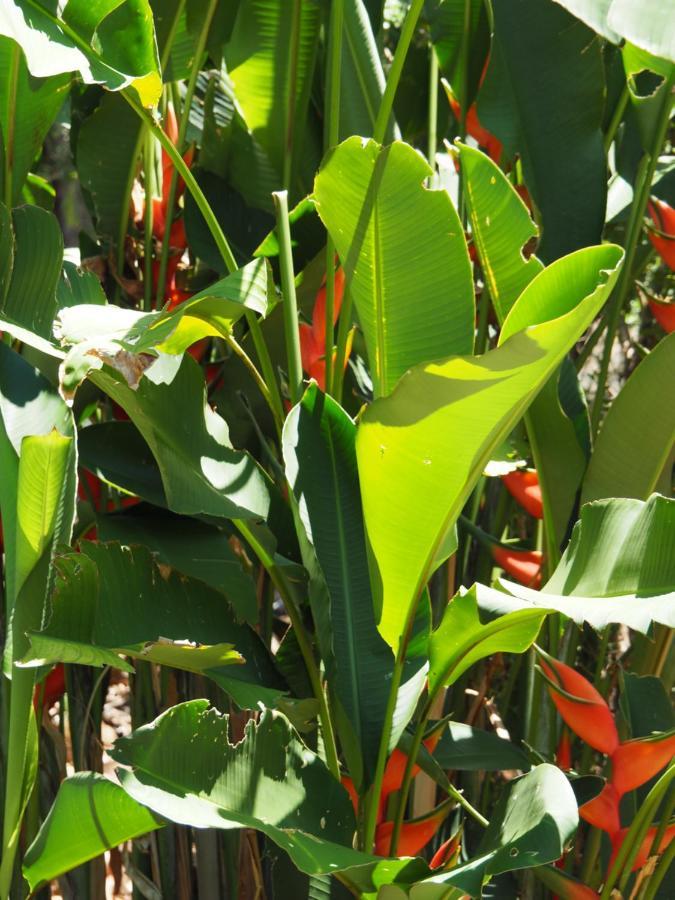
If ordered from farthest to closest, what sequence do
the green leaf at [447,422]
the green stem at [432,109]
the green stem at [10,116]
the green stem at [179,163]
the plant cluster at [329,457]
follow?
the green stem at [432,109] < the green stem at [10,116] < the green stem at [179,163] < the plant cluster at [329,457] < the green leaf at [447,422]

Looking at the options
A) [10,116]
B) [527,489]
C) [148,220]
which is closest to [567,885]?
[527,489]

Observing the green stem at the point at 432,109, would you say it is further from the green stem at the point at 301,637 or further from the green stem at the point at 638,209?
the green stem at the point at 301,637

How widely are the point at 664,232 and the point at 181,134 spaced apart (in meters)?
0.56

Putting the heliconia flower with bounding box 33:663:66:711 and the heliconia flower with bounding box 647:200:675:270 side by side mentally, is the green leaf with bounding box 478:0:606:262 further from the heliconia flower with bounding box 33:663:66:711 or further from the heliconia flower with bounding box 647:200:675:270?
the heliconia flower with bounding box 33:663:66:711

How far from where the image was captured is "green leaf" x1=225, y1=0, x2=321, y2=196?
1118 mm

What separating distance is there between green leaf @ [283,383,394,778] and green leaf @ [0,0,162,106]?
0.29m

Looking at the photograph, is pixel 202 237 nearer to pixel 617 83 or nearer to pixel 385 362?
pixel 385 362

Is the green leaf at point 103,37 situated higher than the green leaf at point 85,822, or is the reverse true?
the green leaf at point 103,37

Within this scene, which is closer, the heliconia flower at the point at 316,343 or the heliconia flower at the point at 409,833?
the heliconia flower at the point at 409,833

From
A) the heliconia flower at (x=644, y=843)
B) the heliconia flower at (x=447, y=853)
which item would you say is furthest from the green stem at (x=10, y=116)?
the heliconia flower at (x=644, y=843)

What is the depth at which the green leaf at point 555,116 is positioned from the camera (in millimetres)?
1096

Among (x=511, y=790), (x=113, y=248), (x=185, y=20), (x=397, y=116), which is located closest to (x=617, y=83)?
(x=397, y=116)

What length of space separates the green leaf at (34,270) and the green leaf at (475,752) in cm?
56

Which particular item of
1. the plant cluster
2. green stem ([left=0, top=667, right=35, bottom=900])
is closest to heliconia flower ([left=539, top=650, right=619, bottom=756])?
the plant cluster
